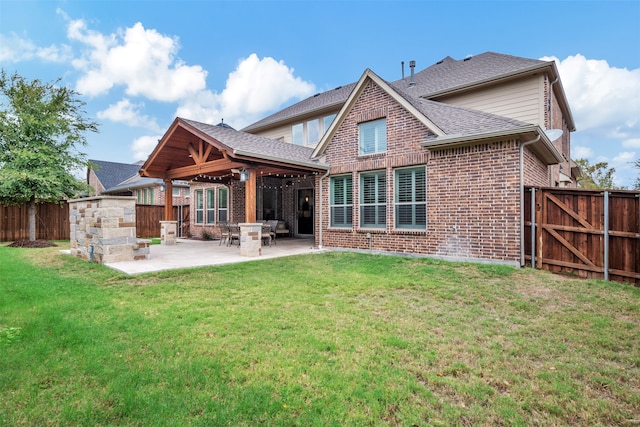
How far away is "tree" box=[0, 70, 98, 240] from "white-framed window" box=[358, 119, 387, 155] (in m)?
12.2

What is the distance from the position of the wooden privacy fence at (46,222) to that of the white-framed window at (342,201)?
11.2 m

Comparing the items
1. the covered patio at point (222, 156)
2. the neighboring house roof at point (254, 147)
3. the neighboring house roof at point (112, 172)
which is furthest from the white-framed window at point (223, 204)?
the neighboring house roof at point (112, 172)

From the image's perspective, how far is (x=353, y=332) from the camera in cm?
356

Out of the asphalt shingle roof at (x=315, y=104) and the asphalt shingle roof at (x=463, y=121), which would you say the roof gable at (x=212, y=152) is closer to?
the asphalt shingle roof at (x=463, y=121)

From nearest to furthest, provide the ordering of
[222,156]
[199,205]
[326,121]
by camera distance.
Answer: [222,156]
[326,121]
[199,205]

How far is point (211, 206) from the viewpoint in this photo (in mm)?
16797

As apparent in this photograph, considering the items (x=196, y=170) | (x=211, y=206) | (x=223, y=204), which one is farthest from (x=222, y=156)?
(x=211, y=206)

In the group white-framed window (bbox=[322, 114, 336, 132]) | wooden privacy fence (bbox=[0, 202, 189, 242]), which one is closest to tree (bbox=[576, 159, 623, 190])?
white-framed window (bbox=[322, 114, 336, 132])

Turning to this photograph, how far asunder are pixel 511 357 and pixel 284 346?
2.18 metres

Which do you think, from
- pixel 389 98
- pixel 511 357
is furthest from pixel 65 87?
pixel 511 357

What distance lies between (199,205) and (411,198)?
40.8 ft

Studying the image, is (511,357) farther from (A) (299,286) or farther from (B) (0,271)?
(B) (0,271)

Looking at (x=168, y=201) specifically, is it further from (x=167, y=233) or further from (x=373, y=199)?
(x=373, y=199)

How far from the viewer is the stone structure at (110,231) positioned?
784cm
